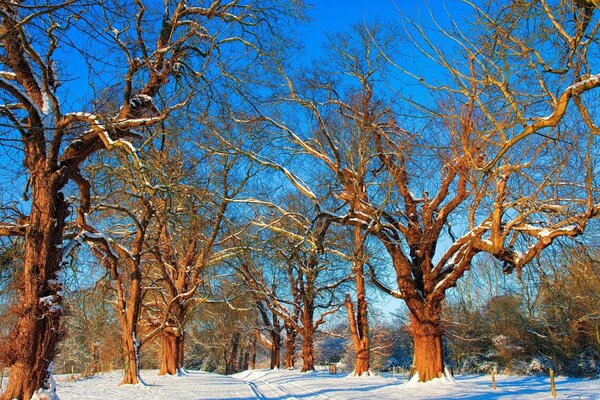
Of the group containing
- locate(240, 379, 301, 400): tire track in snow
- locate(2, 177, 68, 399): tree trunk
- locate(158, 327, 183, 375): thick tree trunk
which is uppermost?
locate(2, 177, 68, 399): tree trunk

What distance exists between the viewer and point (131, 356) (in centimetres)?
1531

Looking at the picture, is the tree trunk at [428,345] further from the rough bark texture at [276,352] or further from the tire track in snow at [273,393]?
the rough bark texture at [276,352]

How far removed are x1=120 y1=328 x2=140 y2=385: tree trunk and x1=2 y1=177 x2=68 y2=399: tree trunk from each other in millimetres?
7934

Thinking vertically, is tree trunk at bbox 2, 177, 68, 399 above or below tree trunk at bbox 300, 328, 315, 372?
above

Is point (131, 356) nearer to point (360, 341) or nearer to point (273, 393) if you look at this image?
point (273, 393)

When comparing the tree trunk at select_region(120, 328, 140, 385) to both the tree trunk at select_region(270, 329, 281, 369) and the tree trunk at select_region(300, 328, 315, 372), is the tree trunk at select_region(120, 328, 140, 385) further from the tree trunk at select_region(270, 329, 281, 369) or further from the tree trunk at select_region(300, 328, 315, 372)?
the tree trunk at select_region(270, 329, 281, 369)

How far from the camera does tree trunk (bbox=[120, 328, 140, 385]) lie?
1498 cm

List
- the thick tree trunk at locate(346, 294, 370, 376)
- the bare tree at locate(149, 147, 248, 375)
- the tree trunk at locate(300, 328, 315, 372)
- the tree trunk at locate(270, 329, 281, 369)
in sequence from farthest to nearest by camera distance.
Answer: the tree trunk at locate(270, 329, 281, 369) → the tree trunk at locate(300, 328, 315, 372) → the thick tree trunk at locate(346, 294, 370, 376) → the bare tree at locate(149, 147, 248, 375)

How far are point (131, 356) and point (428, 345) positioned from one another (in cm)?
931

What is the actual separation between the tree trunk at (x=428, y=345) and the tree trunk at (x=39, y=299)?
403 inches

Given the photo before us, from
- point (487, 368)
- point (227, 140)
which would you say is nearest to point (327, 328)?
point (487, 368)

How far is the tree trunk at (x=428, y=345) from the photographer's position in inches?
564

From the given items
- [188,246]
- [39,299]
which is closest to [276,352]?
[188,246]

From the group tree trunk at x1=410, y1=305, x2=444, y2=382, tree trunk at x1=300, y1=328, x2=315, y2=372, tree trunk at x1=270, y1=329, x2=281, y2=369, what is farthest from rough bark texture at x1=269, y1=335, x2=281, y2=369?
tree trunk at x1=410, y1=305, x2=444, y2=382
